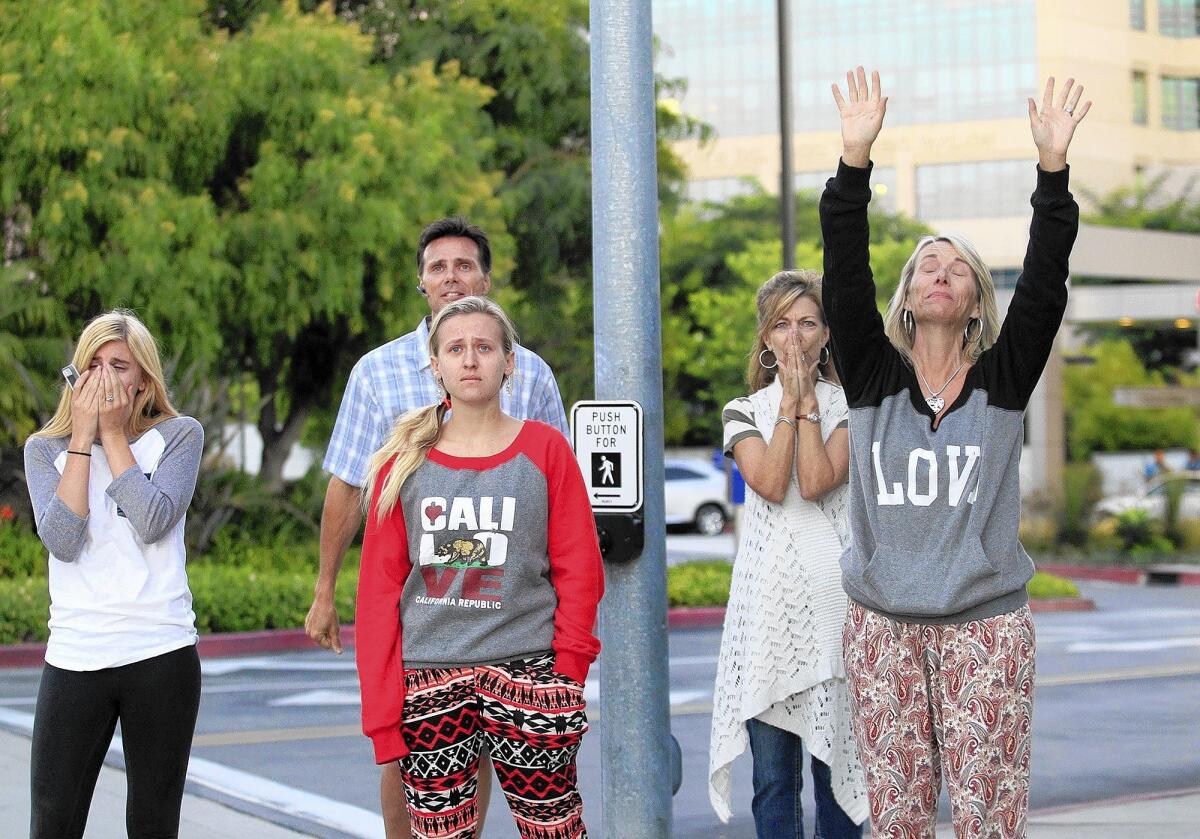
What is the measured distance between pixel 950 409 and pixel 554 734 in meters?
1.24

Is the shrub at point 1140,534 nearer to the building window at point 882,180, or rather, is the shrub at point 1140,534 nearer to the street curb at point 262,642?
the street curb at point 262,642

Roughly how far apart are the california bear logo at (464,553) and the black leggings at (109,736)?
0.88 m

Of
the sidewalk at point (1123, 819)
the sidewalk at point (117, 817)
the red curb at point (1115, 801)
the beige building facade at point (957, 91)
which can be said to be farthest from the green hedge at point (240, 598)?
the beige building facade at point (957, 91)

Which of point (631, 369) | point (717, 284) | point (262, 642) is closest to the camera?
point (631, 369)

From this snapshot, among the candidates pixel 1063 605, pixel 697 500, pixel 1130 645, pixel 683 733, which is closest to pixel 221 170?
pixel 1130 645

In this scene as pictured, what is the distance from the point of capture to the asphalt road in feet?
24.8

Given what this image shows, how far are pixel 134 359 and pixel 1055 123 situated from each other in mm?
2460

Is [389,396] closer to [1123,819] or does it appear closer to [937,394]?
[937,394]

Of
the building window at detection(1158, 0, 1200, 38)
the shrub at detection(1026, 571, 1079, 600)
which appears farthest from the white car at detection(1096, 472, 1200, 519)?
the building window at detection(1158, 0, 1200, 38)

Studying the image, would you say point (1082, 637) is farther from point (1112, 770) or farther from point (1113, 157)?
point (1113, 157)

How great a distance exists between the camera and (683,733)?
30.9 feet

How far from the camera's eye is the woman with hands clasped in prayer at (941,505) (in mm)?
3953

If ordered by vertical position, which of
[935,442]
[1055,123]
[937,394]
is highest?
[1055,123]

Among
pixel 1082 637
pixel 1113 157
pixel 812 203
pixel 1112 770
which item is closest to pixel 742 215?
pixel 812 203
